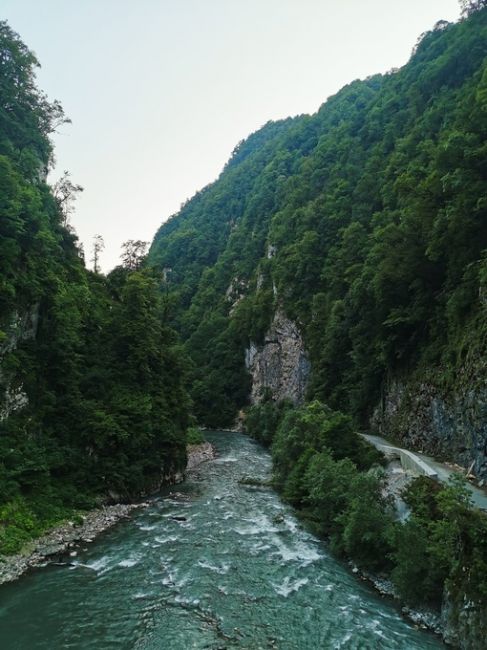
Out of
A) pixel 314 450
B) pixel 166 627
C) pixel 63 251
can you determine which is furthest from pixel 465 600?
pixel 63 251

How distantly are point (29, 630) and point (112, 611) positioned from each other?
7.65 ft

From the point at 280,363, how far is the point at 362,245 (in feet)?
Result: 73.6

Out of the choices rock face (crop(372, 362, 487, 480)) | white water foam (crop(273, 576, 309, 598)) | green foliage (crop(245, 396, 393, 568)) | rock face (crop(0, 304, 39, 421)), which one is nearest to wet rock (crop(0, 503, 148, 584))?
rock face (crop(0, 304, 39, 421))

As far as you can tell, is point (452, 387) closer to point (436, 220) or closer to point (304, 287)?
point (436, 220)

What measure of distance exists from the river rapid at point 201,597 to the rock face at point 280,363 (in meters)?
36.2

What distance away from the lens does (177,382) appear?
36.1 meters

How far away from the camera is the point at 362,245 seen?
51250mm

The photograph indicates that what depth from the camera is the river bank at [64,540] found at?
16359 millimetres

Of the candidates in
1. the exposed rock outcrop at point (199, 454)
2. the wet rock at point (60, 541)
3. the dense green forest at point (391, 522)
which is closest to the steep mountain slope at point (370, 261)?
the dense green forest at point (391, 522)

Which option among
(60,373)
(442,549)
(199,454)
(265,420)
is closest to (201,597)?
(442,549)

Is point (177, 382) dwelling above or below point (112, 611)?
above

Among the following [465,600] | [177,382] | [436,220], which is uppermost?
[436,220]

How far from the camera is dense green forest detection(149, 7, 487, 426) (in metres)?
24.6

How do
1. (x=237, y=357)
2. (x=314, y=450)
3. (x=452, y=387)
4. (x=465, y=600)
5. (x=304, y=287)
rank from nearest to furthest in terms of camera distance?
(x=465, y=600) → (x=452, y=387) → (x=314, y=450) → (x=304, y=287) → (x=237, y=357)
